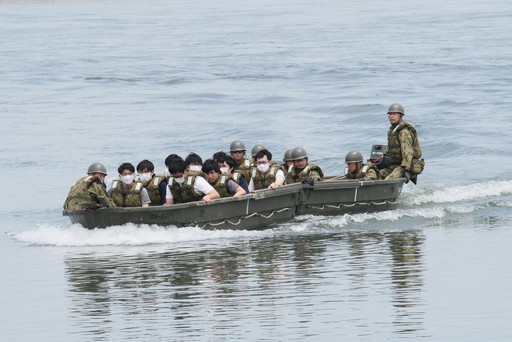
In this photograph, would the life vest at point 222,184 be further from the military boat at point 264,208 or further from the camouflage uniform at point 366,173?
the camouflage uniform at point 366,173

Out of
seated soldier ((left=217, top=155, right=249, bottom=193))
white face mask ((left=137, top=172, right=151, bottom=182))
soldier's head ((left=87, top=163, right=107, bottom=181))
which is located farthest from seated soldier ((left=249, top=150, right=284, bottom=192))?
soldier's head ((left=87, top=163, right=107, bottom=181))

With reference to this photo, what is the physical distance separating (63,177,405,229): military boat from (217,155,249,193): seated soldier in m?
0.42

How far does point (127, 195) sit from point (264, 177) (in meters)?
2.87

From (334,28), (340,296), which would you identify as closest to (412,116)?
(340,296)

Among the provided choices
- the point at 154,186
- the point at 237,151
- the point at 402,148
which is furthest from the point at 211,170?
the point at 402,148

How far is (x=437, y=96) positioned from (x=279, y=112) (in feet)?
23.1

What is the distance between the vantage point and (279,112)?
42.1 metres

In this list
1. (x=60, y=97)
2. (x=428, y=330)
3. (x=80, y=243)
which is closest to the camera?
(x=428, y=330)

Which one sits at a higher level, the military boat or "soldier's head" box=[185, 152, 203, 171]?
"soldier's head" box=[185, 152, 203, 171]

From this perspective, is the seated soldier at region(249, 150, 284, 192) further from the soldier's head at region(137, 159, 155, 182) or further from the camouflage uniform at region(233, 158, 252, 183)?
the soldier's head at region(137, 159, 155, 182)

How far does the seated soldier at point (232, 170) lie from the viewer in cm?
2023

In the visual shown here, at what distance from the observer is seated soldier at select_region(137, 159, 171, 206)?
766 inches

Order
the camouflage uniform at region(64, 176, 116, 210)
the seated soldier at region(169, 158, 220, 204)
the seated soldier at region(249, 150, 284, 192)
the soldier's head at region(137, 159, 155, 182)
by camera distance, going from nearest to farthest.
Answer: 1. the seated soldier at region(169, 158, 220, 204)
2. the camouflage uniform at region(64, 176, 116, 210)
3. the soldier's head at region(137, 159, 155, 182)
4. the seated soldier at region(249, 150, 284, 192)

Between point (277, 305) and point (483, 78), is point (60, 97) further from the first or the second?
point (277, 305)
